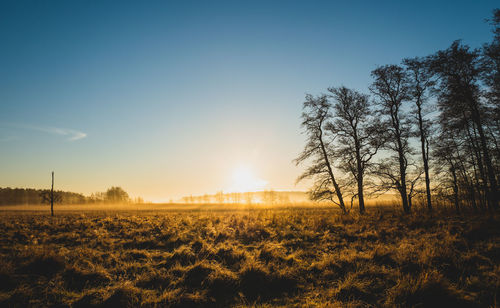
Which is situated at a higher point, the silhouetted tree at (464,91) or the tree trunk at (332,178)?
the silhouetted tree at (464,91)

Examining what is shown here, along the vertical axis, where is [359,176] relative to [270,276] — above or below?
above

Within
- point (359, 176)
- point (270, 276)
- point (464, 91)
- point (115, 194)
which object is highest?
point (464, 91)

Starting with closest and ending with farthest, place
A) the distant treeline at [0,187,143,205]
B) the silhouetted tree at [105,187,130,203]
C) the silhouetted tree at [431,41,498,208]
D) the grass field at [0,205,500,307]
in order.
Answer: the grass field at [0,205,500,307]
the silhouetted tree at [431,41,498,208]
the distant treeline at [0,187,143,205]
the silhouetted tree at [105,187,130,203]

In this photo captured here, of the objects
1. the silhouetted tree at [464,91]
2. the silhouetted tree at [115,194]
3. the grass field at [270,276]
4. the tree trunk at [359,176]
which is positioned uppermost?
the silhouetted tree at [464,91]

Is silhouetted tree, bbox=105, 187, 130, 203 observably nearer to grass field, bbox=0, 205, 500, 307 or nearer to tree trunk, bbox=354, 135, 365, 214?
grass field, bbox=0, 205, 500, 307

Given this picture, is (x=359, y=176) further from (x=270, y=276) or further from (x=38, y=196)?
(x=38, y=196)

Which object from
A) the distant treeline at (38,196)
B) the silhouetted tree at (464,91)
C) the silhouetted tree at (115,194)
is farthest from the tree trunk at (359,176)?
the silhouetted tree at (115,194)

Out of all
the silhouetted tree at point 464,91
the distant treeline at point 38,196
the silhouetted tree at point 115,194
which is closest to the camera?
the silhouetted tree at point 464,91

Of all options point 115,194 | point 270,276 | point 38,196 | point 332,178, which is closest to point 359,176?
point 332,178

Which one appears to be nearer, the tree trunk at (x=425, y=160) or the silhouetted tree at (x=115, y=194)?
the tree trunk at (x=425, y=160)

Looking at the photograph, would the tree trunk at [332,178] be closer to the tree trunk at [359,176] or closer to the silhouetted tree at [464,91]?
the tree trunk at [359,176]

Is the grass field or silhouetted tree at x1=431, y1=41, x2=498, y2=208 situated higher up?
silhouetted tree at x1=431, y1=41, x2=498, y2=208

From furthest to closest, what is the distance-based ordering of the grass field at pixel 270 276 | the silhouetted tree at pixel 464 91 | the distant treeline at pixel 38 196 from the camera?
the distant treeline at pixel 38 196 < the silhouetted tree at pixel 464 91 < the grass field at pixel 270 276

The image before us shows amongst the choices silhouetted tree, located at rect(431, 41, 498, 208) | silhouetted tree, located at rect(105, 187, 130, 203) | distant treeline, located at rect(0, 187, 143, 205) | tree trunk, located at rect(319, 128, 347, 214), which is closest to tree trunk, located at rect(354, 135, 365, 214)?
tree trunk, located at rect(319, 128, 347, 214)
